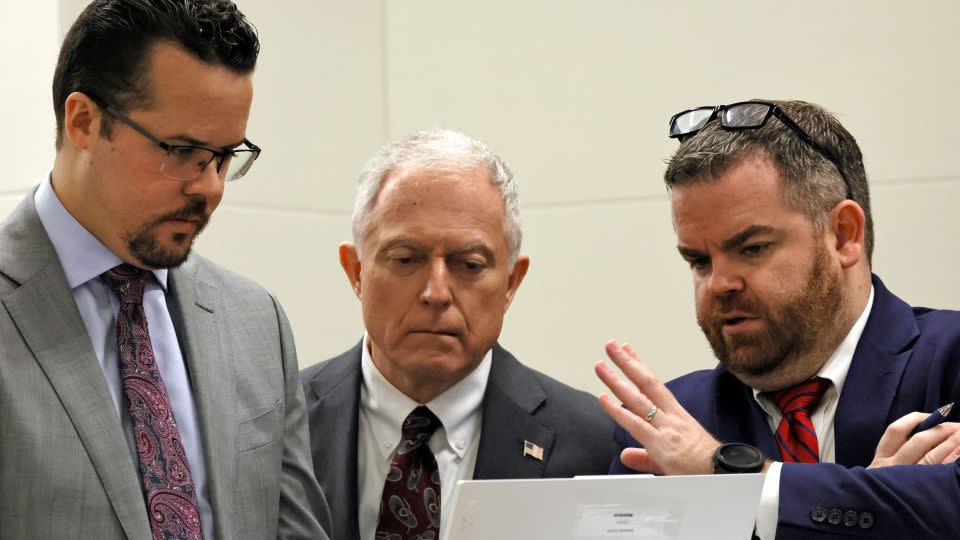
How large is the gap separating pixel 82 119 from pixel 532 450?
4.31 feet

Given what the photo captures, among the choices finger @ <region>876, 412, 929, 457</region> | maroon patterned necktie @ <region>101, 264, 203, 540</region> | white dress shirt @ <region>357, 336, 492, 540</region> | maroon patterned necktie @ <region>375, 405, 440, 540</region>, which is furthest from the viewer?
white dress shirt @ <region>357, 336, 492, 540</region>

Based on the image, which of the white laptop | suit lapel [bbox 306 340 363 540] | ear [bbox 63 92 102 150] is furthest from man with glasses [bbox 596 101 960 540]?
ear [bbox 63 92 102 150]

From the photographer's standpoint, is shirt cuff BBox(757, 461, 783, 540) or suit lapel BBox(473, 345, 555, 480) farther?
suit lapel BBox(473, 345, 555, 480)

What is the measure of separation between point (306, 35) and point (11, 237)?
288 cm

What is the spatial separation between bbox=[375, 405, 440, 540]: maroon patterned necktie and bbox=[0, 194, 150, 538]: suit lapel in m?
0.78

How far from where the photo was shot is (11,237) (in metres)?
2.36

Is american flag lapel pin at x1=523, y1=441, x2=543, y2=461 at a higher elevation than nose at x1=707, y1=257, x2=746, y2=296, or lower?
lower

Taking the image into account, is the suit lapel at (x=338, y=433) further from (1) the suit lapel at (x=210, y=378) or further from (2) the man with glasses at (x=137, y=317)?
(1) the suit lapel at (x=210, y=378)

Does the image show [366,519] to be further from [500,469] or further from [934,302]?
[934,302]

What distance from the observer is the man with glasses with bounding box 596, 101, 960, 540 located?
8.62 feet

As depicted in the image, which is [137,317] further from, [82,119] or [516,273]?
[516,273]

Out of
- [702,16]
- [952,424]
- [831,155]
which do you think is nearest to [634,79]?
[702,16]

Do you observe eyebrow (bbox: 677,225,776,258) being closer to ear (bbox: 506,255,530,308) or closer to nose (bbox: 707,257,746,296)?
nose (bbox: 707,257,746,296)

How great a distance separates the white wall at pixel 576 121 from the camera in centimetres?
436
